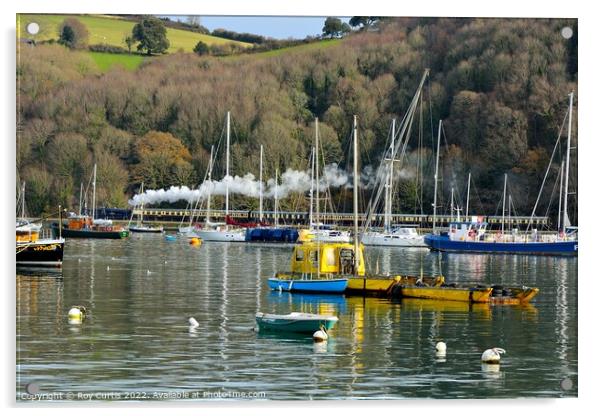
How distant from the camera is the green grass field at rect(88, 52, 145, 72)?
1340 inches

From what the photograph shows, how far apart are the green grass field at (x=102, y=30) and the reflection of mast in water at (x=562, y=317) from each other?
26.9 ft

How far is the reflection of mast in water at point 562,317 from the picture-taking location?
20328 mm

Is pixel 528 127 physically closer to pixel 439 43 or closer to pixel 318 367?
pixel 439 43

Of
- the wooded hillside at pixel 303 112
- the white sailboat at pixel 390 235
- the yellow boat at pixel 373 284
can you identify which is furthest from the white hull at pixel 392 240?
the yellow boat at pixel 373 284

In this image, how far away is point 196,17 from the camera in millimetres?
18938

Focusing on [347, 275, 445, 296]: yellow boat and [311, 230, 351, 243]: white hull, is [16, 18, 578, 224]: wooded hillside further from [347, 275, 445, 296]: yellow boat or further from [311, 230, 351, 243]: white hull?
[347, 275, 445, 296]: yellow boat

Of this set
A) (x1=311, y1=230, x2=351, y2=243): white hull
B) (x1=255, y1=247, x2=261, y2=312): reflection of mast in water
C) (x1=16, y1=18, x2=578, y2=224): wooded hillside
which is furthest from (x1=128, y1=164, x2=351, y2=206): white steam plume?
(x1=255, y1=247, x2=261, y2=312): reflection of mast in water

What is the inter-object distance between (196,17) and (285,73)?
104 ft

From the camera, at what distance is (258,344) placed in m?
21.6

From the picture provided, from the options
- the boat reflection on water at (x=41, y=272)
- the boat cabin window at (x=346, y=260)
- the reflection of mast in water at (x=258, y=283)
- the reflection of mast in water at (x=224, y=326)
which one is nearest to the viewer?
the reflection of mast in water at (x=224, y=326)

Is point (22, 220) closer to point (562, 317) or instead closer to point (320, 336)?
point (320, 336)

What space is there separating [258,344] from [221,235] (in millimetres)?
48193

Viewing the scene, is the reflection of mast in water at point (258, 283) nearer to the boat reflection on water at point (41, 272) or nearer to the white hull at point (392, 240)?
the boat reflection on water at point (41, 272)

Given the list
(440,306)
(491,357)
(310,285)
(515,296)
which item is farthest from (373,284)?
(491,357)
